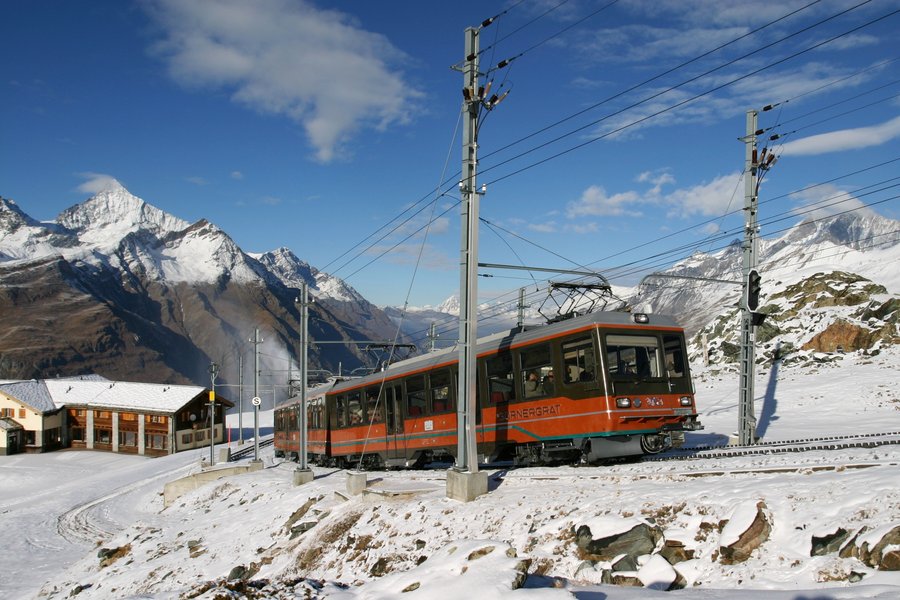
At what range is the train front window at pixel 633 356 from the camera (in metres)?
15.0

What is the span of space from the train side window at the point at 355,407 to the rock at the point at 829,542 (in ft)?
64.7

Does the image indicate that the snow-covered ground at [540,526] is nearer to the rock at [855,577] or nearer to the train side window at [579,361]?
the rock at [855,577]

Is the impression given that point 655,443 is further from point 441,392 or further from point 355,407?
point 355,407

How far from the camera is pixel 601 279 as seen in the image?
17.9 meters

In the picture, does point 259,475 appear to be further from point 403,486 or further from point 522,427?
point 522,427

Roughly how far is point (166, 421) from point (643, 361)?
65327 mm

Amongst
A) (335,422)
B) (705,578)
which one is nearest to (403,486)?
(705,578)

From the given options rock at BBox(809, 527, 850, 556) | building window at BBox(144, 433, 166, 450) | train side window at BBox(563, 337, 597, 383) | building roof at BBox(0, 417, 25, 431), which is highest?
train side window at BBox(563, 337, 597, 383)

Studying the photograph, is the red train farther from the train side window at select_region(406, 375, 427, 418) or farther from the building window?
the building window

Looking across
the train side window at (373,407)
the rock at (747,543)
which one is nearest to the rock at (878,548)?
the rock at (747,543)

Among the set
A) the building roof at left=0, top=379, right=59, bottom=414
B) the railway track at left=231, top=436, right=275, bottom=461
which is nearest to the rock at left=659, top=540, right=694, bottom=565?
the railway track at left=231, top=436, right=275, bottom=461

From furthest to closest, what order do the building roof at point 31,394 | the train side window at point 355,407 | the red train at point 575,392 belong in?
1. the building roof at point 31,394
2. the train side window at point 355,407
3. the red train at point 575,392

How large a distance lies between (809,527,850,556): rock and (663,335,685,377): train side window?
7.42 meters

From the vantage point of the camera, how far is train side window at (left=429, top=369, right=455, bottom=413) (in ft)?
64.3
